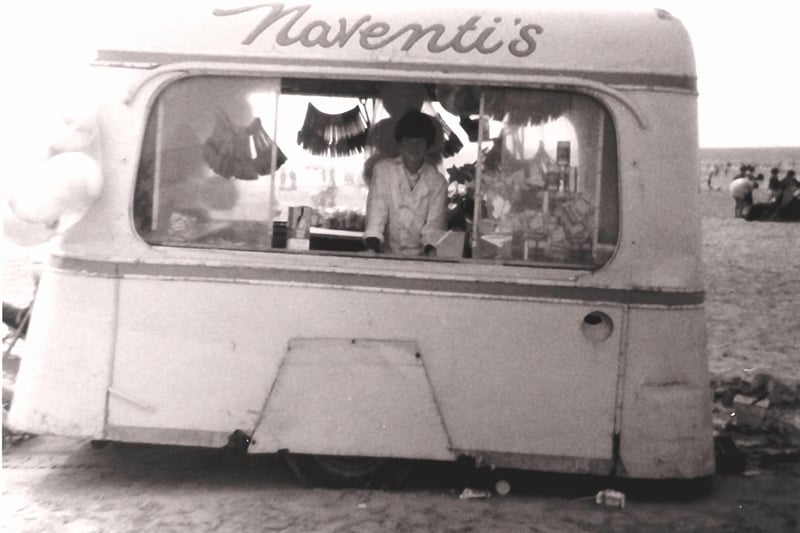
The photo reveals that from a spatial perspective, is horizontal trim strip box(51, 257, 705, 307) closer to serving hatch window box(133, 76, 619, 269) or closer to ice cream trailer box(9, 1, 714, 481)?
ice cream trailer box(9, 1, 714, 481)

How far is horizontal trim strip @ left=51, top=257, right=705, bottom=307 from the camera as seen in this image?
475 cm

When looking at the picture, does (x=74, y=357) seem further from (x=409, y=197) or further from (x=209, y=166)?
(x=409, y=197)

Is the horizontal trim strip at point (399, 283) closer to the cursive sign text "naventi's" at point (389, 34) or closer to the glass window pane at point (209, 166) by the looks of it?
the glass window pane at point (209, 166)

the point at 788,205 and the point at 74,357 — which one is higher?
the point at 788,205

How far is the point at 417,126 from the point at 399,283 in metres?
0.94

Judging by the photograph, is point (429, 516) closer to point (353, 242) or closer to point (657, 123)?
point (353, 242)

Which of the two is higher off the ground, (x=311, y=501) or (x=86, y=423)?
(x=86, y=423)

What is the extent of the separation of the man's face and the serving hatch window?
20 cm

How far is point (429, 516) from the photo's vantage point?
187 inches

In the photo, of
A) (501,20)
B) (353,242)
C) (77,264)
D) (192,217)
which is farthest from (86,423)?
(501,20)

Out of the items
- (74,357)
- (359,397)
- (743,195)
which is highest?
(743,195)

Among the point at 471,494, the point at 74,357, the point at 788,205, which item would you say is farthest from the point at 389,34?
the point at 788,205

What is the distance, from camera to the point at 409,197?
5152mm

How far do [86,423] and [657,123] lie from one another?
323 centimetres
